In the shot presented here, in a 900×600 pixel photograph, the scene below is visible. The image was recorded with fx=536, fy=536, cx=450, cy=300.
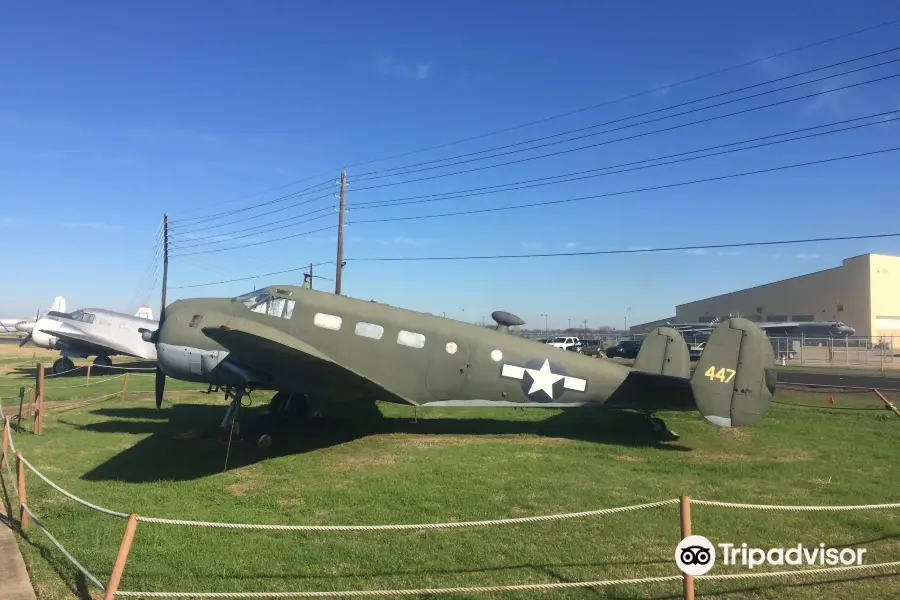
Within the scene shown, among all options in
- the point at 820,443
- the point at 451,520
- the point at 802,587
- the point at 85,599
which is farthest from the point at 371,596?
the point at 820,443

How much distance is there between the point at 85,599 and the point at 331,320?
7.13 meters

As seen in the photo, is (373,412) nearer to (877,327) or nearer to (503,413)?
(503,413)

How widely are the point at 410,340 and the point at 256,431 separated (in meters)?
4.41

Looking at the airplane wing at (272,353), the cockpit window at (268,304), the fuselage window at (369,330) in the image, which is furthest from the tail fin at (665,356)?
the cockpit window at (268,304)

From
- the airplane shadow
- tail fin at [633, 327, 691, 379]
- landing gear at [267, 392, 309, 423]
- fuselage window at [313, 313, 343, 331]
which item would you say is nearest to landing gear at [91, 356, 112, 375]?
the airplane shadow

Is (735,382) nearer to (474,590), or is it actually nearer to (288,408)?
(474,590)

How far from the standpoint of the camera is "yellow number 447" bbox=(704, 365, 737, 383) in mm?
10430

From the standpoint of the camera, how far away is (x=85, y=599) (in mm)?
4656

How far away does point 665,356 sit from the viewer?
13.0m

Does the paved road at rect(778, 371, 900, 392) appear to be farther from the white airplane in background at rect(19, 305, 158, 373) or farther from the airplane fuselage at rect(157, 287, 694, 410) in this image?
the white airplane in background at rect(19, 305, 158, 373)

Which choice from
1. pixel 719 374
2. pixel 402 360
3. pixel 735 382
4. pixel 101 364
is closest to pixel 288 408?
pixel 402 360

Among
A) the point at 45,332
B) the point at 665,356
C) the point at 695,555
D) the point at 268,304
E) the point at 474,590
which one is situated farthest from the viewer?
the point at 45,332

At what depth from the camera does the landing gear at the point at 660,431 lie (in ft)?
37.7

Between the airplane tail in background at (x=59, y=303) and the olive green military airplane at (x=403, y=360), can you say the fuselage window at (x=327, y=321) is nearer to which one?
the olive green military airplane at (x=403, y=360)
